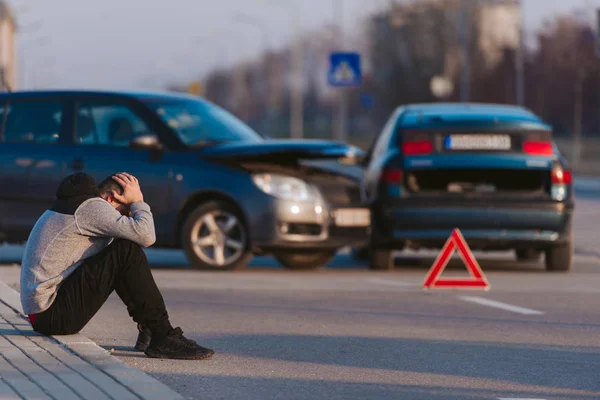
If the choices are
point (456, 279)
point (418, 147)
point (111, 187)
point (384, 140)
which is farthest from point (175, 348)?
point (384, 140)

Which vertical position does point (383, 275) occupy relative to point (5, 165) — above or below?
below

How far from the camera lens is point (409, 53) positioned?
96.8m

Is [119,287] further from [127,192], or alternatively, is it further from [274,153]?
[274,153]

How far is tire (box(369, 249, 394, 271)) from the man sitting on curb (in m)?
6.48

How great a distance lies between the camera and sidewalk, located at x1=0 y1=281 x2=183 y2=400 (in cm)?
638

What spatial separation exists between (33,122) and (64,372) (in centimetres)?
761

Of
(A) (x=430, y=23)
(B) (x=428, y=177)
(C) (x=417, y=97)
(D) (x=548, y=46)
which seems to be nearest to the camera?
(B) (x=428, y=177)

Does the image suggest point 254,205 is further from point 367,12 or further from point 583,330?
point 367,12

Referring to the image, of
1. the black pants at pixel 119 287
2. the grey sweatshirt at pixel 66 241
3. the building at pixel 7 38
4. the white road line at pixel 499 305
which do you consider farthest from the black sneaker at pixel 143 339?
the building at pixel 7 38

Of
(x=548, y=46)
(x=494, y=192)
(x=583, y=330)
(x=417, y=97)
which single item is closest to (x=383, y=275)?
(x=494, y=192)

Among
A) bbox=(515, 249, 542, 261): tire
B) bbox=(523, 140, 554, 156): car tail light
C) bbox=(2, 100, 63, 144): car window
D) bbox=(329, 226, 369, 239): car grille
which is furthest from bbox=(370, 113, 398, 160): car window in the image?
bbox=(2, 100, 63, 144): car window

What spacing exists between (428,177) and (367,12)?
87312 mm

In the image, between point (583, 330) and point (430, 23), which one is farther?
point (430, 23)

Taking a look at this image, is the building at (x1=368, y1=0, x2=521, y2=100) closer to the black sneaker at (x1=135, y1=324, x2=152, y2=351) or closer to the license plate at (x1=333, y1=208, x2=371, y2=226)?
the license plate at (x1=333, y1=208, x2=371, y2=226)
